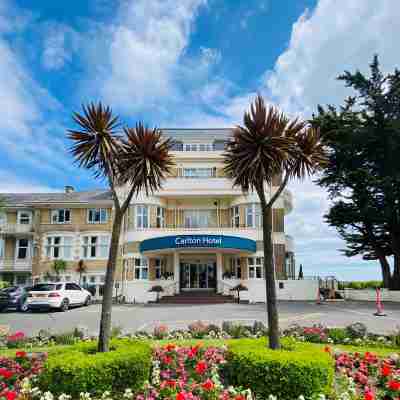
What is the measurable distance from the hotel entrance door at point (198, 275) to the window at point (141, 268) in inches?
112

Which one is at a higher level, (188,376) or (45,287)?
(45,287)

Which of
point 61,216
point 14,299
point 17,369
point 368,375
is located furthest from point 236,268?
point 17,369

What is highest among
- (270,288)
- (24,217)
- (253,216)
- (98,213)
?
(98,213)

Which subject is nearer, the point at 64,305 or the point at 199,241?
the point at 64,305

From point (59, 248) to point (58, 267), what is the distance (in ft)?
6.86

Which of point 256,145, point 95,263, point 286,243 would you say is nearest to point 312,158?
point 256,145

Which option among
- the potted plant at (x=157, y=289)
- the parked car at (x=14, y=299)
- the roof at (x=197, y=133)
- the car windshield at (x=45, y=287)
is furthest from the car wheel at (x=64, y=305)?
the roof at (x=197, y=133)

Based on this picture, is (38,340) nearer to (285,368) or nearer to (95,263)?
(285,368)

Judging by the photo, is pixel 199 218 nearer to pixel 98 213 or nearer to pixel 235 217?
pixel 235 217

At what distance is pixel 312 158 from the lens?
757cm

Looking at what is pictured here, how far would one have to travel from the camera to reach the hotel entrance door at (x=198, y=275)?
28.0 m

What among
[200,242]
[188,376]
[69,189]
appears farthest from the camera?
[69,189]

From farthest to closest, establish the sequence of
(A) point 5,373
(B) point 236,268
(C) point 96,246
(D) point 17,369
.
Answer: (C) point 96,246, (B) point 236,268, (D) point 17,369, (A) point 5,373

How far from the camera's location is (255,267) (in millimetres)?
26938
